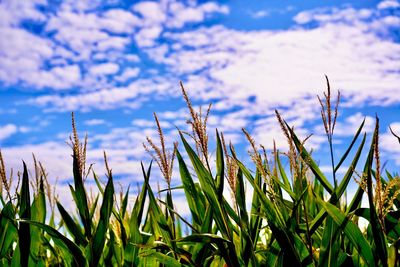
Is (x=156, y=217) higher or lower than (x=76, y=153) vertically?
lower

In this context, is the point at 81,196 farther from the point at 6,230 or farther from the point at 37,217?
the point at 6,230

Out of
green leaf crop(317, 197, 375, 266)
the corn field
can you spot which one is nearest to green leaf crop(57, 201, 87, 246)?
the corn field

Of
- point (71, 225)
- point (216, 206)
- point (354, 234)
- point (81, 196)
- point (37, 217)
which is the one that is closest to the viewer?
point (354, 234)

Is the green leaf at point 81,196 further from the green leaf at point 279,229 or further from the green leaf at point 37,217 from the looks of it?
the green leaf at point 279,229

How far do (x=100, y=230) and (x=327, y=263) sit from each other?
1004 mm

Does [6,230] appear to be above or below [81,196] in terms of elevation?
below

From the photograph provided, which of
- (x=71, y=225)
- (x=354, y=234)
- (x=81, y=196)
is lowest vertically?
(x=354, y=234)

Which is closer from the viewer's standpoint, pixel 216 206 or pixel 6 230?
pixel 216 206

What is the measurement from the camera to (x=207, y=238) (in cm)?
209

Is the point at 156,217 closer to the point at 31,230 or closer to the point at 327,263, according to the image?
the point at 31,230

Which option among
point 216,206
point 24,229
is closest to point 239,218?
point 216,206

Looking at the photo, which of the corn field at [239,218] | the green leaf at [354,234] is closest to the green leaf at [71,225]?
the corn field at [239,218]

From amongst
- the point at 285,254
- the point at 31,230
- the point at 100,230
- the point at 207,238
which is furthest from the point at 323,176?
the point at 31,230

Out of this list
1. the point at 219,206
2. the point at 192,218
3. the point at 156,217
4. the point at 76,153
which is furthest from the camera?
the point at 192,218
